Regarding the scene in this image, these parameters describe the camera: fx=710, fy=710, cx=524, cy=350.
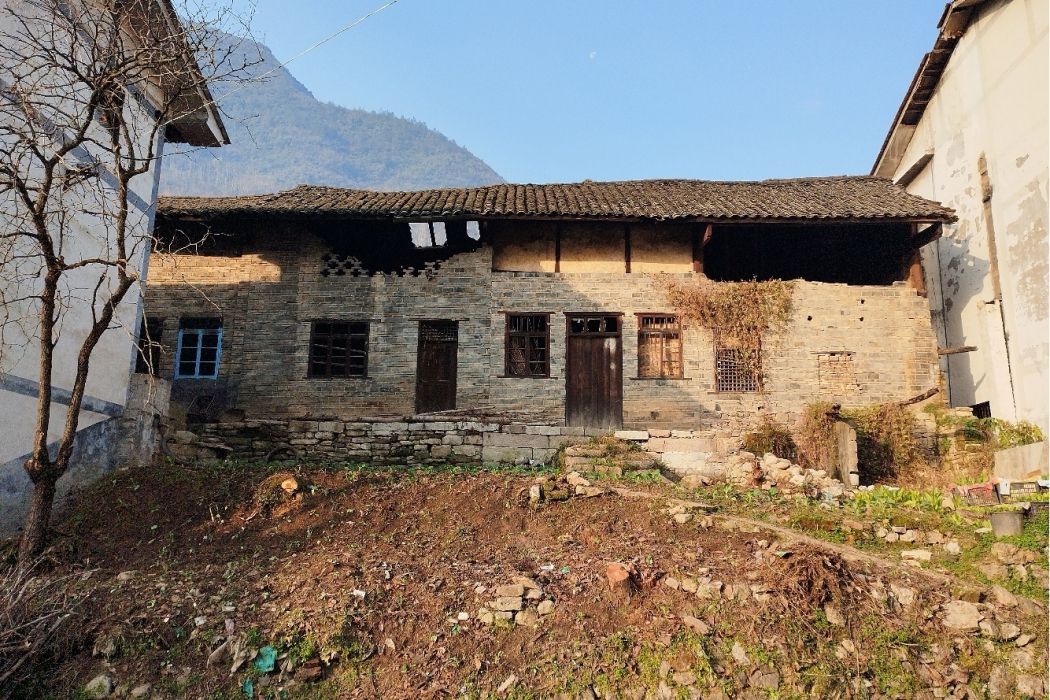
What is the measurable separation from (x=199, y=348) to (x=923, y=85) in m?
20.1

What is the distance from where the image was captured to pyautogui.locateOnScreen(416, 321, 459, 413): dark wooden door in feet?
51.1

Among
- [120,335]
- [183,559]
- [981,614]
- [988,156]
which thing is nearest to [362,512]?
[183,559]

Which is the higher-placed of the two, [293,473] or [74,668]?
[293,473]

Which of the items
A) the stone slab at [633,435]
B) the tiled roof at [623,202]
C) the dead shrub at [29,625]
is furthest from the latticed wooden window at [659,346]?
the dead shrub at [29,625]

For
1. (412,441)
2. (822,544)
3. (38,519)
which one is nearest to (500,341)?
(412,441)

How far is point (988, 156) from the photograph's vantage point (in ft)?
55.3

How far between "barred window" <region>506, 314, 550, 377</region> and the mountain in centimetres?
12548

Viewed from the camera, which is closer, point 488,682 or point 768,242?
point 488,682

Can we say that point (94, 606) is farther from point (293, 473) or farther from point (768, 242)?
point (768, 242)

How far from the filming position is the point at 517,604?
7719 mm

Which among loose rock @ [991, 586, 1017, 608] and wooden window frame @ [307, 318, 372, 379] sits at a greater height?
wooden window frame @ [307, 318, 372, 379]

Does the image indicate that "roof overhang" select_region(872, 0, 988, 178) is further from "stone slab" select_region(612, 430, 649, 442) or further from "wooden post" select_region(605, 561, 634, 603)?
"wooden post" select_region(605, 561, 634, 603)

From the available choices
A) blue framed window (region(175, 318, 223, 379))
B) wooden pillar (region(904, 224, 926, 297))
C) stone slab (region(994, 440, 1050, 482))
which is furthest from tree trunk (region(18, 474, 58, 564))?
wooden pillar (region(904, 224, 926, 297))

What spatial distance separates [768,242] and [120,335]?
44.5ft
